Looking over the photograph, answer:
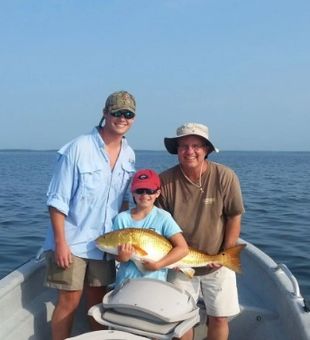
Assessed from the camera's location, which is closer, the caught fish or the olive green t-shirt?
the caught fish

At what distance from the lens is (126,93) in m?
4.00

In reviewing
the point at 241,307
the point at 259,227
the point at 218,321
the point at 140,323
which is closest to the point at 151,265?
the point at 140,323

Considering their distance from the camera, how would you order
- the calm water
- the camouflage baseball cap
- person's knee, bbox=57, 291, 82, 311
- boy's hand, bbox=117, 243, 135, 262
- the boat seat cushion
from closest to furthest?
the boat seat cushion < boy's hand, bbox=117, 243, 135, 262 < the camouflage baseball cap < person's knee, bbox=57, 291, 82, 311 < the calm water

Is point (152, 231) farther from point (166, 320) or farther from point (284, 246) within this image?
point (284, 246)

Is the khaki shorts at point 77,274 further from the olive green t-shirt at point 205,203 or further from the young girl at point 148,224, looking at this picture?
the olive green t-shirt at point 205,203

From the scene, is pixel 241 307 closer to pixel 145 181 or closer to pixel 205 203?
pixel 205 203

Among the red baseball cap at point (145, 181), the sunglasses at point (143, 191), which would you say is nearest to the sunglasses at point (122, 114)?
the red baseball cap at point (145, 181)

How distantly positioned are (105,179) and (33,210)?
1370 cm

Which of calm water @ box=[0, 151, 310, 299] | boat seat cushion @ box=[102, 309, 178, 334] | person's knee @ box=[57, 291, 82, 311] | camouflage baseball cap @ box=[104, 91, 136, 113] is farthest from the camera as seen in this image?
calm water @ box=[0, 151, 310, 299]

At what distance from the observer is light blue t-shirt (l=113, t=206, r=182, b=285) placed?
12.9 feet

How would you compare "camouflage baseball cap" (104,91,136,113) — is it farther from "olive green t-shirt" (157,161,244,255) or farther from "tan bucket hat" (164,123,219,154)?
"olive green t-shirt" (157,161,244,255)

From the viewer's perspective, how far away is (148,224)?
402 cm

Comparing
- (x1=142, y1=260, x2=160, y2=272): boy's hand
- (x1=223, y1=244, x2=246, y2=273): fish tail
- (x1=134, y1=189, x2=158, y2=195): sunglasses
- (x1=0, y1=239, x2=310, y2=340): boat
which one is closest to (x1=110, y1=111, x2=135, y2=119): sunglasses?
(x1=134, y1=189, x2=158, y2=195): sunglasses

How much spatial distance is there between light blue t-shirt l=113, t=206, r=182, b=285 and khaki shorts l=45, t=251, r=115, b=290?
0.17m
